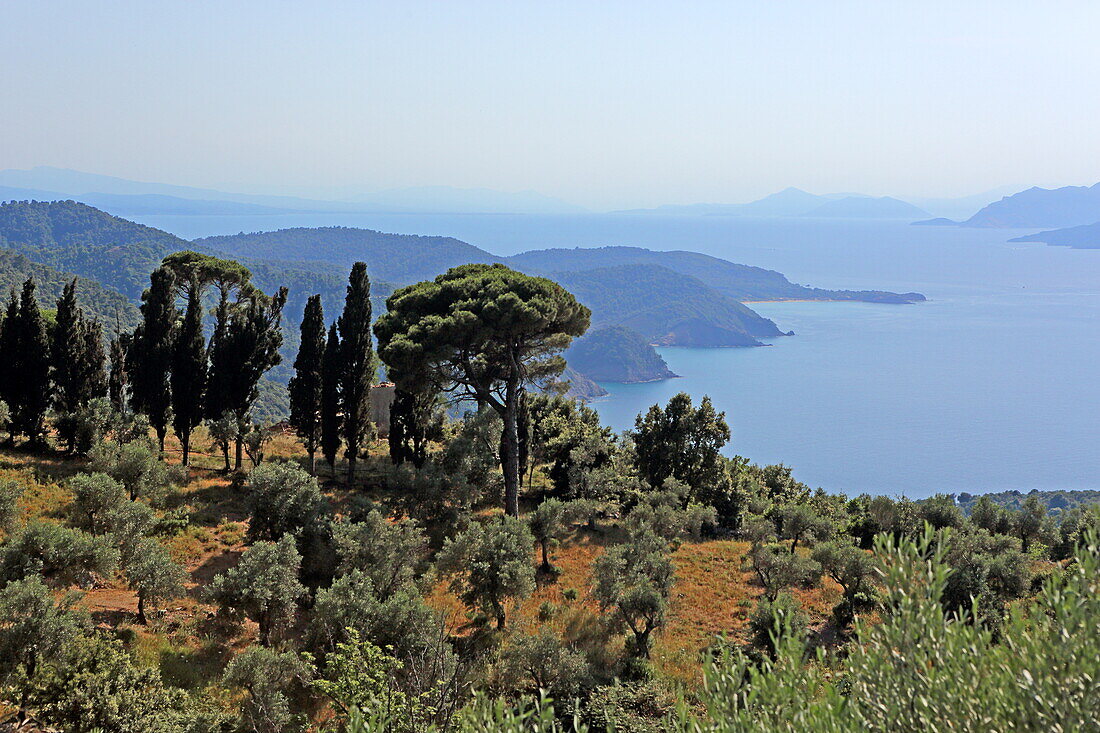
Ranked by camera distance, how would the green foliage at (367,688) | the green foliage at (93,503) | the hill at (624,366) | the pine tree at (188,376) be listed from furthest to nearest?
the hill at (624,366) → the pine tree at (188,376) → the green foliage at (93,503) → the green foliage at (367,688)

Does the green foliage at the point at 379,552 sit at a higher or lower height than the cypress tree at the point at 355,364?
lower

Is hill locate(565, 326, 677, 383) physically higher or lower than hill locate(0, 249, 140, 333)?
lower

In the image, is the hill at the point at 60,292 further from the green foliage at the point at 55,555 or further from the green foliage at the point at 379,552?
the green foliage at the point at 379,552

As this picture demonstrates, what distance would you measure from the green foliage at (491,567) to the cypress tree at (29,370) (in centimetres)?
2059

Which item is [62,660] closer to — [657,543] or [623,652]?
[623,652]

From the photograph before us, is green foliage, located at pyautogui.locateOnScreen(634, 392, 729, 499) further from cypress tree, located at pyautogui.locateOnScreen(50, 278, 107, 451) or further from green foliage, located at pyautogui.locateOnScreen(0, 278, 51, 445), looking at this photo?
green foliage, located at pyautogui.locateOnScreen(0, 278, 51, 445)

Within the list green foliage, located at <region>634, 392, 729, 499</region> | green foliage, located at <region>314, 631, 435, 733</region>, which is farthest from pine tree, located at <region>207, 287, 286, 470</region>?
green foliage, located at <region>634, 392, 729, 499</region>

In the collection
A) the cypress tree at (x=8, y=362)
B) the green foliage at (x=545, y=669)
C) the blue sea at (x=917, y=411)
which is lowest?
the blue sea at (x=917, y=411)

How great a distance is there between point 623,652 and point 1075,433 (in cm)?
14788

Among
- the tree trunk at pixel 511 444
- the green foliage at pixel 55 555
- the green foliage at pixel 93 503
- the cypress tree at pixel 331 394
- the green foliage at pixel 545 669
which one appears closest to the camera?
the green foliage at pixel 55 555

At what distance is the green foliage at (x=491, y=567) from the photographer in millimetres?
15703

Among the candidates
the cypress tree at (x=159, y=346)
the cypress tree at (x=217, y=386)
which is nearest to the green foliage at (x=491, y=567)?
the cypress tree at (x=217, y=386)

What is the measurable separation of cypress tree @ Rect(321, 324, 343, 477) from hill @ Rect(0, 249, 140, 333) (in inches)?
4505

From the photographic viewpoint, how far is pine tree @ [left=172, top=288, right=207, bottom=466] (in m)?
26.9
